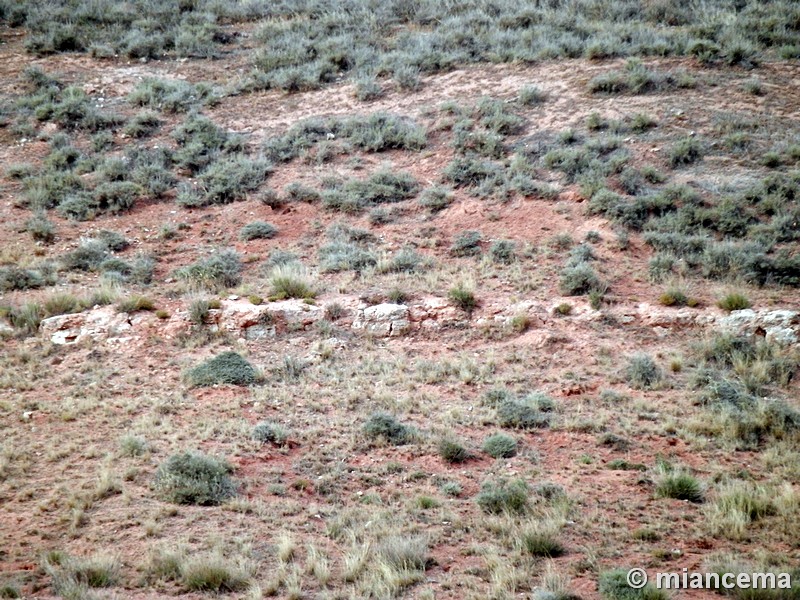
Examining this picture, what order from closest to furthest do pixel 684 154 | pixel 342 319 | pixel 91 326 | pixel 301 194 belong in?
pixel 91 326, pixel 342 319, pixel 684 154, pixel 301 194

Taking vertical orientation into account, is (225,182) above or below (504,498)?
above

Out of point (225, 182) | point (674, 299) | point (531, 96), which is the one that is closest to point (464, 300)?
point (674, 299)

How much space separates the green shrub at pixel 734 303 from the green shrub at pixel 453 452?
16.0 ft

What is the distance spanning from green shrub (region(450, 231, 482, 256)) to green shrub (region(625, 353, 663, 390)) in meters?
4.16

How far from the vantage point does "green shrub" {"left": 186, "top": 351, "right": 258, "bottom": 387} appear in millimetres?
10477

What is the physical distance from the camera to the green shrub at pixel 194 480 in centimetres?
775

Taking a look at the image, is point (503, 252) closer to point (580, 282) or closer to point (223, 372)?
point (580, 282)

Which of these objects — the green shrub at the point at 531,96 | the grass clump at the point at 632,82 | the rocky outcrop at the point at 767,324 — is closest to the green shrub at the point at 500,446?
the rocky outcrop at the point at 767,324

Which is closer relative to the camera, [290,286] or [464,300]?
[464,300]

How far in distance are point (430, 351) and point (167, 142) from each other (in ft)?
34.4

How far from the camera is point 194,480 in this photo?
7.95m

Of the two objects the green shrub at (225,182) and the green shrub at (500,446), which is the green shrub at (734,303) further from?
the green shrub at (225,182)

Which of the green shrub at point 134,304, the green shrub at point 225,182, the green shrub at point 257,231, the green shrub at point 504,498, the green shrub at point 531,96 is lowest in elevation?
the green shrub at point 504,498

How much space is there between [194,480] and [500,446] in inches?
135
